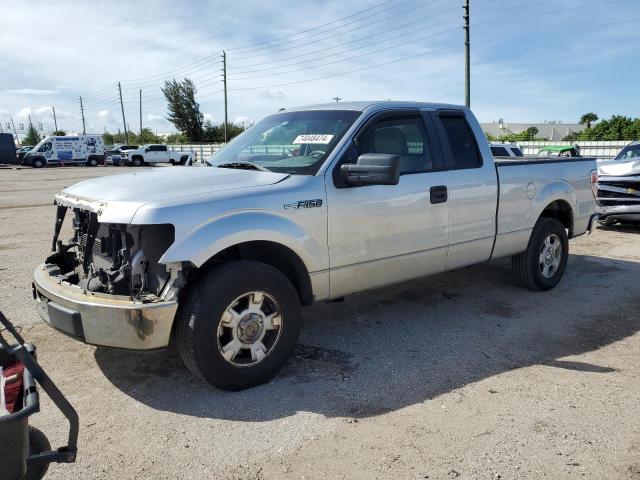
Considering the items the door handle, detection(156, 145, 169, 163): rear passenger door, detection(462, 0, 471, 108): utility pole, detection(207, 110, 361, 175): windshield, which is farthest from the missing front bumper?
detection(156, 145, 169, 163): rear passenger door

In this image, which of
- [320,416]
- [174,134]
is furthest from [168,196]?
[174,134]

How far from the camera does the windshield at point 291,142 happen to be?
4109mm

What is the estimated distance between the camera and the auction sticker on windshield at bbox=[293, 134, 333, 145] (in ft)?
Result: 13.8

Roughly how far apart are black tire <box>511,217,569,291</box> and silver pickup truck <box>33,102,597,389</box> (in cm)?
45

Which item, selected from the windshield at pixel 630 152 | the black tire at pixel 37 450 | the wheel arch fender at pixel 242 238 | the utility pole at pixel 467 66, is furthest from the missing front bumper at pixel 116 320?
the utility pole at pixel 467 66

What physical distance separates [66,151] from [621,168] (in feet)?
134

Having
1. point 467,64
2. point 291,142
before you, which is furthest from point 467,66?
point 291,142

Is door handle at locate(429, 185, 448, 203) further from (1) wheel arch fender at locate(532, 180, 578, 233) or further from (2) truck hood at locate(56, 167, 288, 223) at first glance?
(1) wheel arch fender at locate(532, 180, 578, 233)

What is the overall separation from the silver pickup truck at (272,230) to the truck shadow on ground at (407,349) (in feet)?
0.97

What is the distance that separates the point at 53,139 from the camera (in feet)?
135

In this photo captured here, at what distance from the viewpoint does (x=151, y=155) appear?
43406mm

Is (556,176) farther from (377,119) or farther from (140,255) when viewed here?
(140,255)

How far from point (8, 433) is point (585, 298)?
217 inches

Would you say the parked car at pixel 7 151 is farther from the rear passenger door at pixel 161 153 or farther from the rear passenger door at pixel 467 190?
the rear passenger door at pixel 467 190
